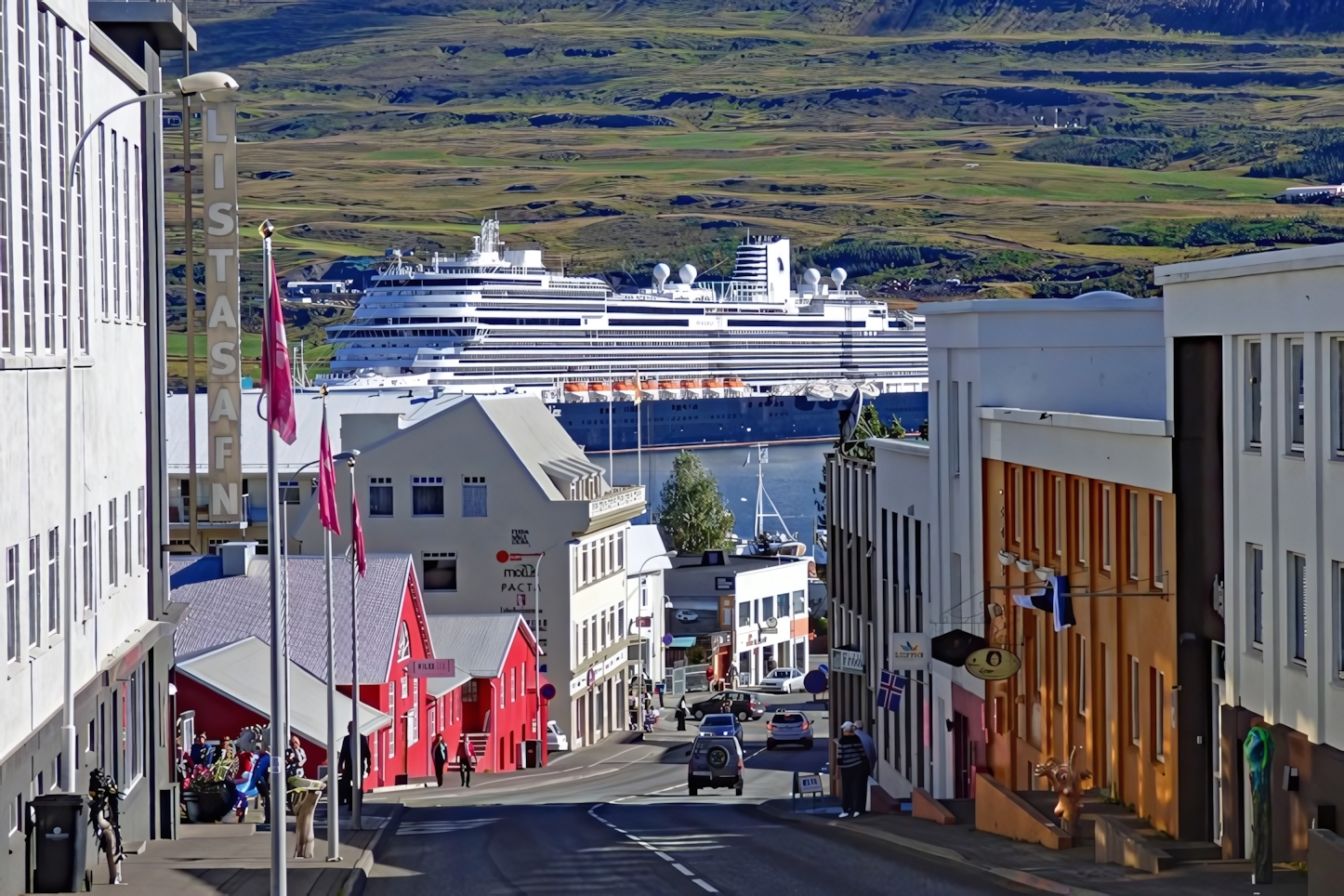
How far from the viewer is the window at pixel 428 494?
50.9m

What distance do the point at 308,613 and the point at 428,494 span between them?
15.3 metres

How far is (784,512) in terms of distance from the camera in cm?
13300

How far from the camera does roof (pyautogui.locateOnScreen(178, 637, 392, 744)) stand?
3053cm

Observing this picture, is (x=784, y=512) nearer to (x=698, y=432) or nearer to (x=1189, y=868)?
(x=698, y=432)

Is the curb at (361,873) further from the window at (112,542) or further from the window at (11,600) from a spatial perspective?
the window at (112,542)

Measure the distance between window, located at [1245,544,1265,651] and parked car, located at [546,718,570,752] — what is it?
3421cm

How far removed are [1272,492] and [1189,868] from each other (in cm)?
298

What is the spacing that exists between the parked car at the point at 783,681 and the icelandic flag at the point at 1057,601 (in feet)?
165

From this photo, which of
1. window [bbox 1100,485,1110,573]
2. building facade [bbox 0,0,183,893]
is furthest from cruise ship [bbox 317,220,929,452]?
window [bbox 1100,485,1110,573]

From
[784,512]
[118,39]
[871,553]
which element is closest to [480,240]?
[784,512]

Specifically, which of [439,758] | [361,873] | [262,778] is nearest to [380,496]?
[439,758]

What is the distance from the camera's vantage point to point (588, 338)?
6644 inches

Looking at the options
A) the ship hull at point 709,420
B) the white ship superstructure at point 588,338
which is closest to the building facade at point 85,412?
the white ship superstructure at point 588,338

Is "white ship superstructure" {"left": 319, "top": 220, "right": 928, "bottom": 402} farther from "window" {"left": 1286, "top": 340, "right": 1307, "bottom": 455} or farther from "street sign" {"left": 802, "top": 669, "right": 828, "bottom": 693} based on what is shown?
"window" {"left": 1286, "top": 340, "right": 1307, "bottom": 455}
